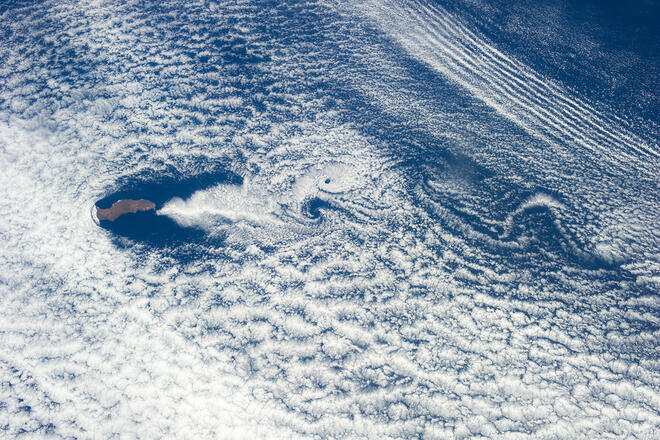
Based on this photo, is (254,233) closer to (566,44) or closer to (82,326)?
(82,326)

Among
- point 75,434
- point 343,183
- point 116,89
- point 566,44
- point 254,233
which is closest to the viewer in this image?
point 75,434

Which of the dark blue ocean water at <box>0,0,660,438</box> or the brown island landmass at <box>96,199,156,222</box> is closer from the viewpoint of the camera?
the dark blue ocean water at <box>0,0,660,438</box>

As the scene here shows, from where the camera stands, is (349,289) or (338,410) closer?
(338,410)

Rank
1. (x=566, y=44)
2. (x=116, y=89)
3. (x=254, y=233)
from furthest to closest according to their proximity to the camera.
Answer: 1. (x=566, y=44)
2. (x=116, y=89)
3. (x=254, y=233)

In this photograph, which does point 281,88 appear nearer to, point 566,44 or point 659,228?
point 566,44

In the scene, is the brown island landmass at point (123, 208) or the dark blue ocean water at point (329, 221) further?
the brown island landmass at point (123, 208)

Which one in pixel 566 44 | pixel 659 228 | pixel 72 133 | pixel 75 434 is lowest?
pixel 75 434

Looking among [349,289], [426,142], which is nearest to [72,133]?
[349,289]

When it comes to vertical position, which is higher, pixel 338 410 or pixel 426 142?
pixel 426 142
